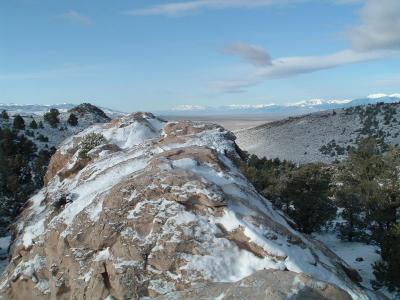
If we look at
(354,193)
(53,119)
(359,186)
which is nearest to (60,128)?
(53,119)

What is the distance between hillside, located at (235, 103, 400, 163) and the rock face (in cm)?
7924

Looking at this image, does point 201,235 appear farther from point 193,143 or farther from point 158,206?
point 193,143

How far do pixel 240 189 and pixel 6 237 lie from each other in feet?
101

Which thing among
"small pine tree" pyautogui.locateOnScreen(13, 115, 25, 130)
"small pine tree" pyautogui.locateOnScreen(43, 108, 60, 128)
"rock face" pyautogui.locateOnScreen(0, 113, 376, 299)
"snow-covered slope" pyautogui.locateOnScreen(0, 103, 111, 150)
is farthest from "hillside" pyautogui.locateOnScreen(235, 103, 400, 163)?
"rock face" pyautogui.locateOnScreen(0, 113, 376, 299)

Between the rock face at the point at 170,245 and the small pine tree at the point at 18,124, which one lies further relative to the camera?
the small pine tree at the point at 18,124

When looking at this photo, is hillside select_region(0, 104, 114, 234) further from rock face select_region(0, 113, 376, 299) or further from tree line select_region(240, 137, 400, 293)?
tree line select_region(240, 137, 400, 293)

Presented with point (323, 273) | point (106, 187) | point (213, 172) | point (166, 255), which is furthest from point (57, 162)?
point (323, 273)

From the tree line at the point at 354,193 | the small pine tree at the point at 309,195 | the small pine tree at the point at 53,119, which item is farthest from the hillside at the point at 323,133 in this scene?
the small pine tree at the point at 309,195

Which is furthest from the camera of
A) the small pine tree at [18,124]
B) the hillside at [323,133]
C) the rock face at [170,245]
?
the hillside at [323,133]

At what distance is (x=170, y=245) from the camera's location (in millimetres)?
13469

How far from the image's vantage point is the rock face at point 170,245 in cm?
1230

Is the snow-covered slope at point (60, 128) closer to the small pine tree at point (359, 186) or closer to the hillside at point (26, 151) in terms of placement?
the hillside at point (26, 151)

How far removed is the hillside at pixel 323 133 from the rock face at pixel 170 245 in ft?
260

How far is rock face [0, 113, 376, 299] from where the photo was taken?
A: 12297 mm
